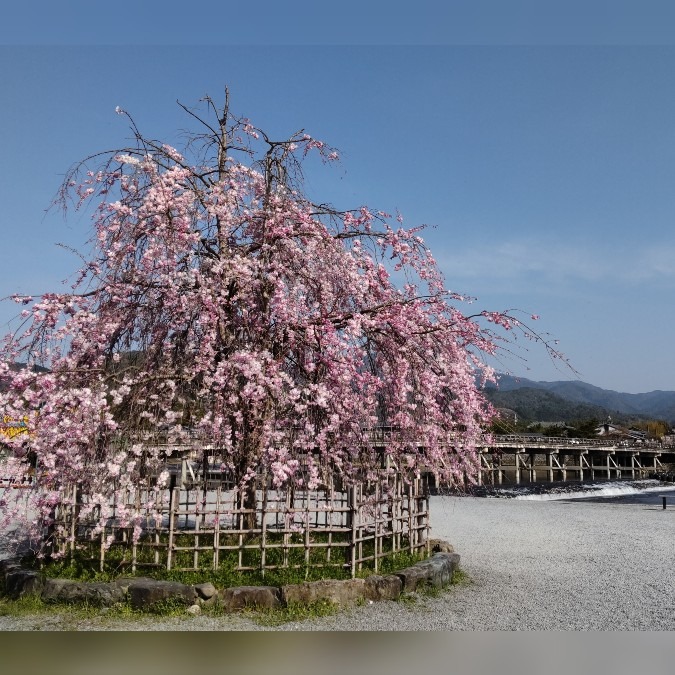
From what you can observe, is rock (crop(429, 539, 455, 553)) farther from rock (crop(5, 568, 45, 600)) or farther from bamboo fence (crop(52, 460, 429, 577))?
rock (crop(5, 568, 45, 600))

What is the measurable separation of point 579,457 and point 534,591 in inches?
2069

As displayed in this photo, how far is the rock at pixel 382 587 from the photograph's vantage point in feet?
24.9

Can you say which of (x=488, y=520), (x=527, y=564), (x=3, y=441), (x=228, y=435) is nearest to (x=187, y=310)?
(x=228, y=435)

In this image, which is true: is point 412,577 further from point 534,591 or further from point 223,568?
point 223,568

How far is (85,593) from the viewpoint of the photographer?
7137 mm

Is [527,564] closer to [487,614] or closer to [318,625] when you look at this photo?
[487,614]

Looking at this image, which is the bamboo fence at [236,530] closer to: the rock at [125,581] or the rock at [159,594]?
the rock at [125,581]

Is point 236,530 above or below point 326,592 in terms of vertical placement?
above

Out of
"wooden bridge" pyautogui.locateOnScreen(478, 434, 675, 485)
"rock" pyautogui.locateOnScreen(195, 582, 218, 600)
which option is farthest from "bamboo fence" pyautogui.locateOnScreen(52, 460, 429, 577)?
"wooden bridge" pyautogui.locateOnScreen(478, 434, 675, 485)

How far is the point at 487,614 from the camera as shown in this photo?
7348 mm

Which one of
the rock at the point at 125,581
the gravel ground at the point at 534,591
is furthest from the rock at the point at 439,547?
the rock at the point at 125,581

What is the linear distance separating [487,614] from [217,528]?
11.3 feet

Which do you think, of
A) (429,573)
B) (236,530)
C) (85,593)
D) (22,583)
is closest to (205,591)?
(236,530)

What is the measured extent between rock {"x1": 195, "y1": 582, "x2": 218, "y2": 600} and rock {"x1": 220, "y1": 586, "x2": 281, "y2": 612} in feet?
0.39
